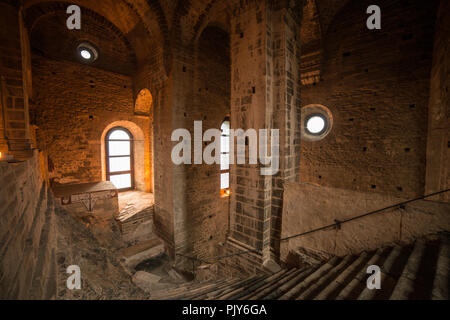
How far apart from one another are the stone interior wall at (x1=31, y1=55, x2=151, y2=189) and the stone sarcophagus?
1078mm

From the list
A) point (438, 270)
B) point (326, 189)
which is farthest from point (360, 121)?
point (438, 270)

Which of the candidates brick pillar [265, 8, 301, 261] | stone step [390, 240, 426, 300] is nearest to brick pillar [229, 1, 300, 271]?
brick pillar [265, 8, 301, 261]

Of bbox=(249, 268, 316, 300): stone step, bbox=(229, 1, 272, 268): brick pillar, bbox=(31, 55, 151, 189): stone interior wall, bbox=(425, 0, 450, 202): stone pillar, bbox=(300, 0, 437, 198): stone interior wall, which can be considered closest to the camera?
bbox=(249, 268, 316, 300): stone step

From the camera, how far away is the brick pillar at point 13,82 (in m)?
3.78

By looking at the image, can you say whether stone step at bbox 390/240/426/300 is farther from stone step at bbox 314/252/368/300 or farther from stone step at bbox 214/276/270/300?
stone step at bbox 214/276/270/300

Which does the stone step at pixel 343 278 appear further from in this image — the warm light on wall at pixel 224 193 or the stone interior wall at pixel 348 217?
the warm light on wall at pixel 224 193

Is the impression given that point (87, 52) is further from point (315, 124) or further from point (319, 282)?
point (319, 282)

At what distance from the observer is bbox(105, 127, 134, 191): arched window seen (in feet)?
24.8

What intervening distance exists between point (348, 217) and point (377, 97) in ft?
16.2

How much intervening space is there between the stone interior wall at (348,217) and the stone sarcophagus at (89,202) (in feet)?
16.0

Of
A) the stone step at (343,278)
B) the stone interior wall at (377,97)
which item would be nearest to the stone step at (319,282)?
the stone step at (343,278)

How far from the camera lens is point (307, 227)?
328 cm
